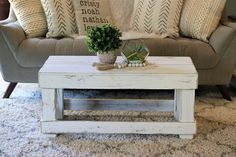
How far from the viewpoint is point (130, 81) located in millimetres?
1981

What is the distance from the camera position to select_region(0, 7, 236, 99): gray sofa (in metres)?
Answer: 2.61

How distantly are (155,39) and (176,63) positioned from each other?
1.96ft

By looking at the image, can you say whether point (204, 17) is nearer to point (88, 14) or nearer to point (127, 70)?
point (88, 14)

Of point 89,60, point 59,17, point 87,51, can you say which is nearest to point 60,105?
point 89,60

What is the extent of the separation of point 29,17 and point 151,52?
1011mm

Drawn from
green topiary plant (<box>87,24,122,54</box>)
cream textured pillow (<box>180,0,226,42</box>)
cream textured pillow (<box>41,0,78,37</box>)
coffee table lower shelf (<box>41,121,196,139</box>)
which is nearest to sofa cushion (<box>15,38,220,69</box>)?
cream textured pillow (<box>180,0,226,42</box>)

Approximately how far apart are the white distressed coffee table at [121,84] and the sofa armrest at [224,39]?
0.51m

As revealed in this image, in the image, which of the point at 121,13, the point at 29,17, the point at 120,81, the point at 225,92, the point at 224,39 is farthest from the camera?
the point at 121,13

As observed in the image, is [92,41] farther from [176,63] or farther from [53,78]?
[176,63]

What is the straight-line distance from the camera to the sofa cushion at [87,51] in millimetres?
2611

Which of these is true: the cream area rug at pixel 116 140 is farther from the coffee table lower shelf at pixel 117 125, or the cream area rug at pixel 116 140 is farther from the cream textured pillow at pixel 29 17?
the cream textured pillow at pixel 29 17

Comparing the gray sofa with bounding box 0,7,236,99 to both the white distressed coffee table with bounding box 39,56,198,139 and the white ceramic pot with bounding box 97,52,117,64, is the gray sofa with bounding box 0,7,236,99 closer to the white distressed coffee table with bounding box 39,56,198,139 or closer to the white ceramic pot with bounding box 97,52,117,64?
the white distressed coffee table with bounding box 39,56,198,139

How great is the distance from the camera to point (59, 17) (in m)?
2.88

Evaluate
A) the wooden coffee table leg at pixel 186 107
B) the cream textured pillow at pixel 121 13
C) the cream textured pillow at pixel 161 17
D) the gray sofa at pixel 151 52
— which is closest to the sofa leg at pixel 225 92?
the gray sofa at pixel 151 52
